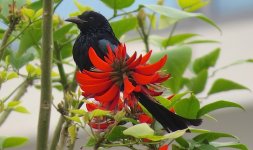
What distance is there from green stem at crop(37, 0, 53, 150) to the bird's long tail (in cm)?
11

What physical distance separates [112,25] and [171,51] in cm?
12

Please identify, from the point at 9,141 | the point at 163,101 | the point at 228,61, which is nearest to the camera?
the point at 163,101

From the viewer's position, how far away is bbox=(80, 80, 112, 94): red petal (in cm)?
73

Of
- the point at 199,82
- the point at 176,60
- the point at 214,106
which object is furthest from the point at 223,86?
the point at 214,106

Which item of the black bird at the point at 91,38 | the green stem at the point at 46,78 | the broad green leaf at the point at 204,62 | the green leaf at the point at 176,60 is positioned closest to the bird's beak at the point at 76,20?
the black bird at the point at 91,38

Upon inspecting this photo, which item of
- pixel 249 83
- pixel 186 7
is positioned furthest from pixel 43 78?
pixel 249 83

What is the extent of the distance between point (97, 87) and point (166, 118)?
0.32 feet

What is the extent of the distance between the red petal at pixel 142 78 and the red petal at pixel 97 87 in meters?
0.03

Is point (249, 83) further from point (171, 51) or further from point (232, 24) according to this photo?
point (171, 51)

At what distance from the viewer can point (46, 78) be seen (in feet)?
2.53

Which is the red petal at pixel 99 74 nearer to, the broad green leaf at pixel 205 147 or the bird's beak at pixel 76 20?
the broad green leaf at pixel 205 147

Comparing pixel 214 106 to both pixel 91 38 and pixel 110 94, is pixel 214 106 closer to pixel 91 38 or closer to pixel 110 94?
pixel 110 94

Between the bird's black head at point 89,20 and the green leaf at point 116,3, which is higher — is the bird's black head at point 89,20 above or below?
below

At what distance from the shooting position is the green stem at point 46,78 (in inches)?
30.3
